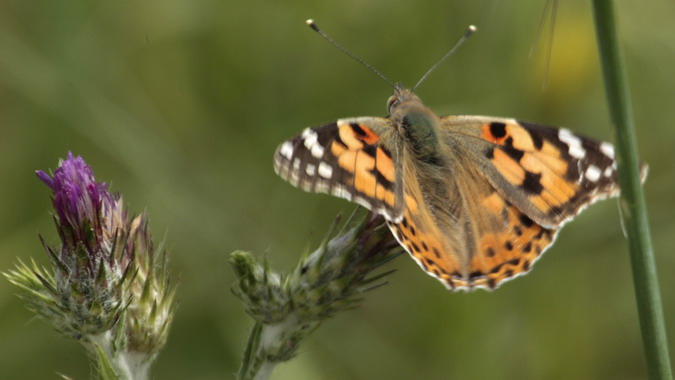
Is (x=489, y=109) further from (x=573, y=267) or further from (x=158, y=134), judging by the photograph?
(x=158, y=134)

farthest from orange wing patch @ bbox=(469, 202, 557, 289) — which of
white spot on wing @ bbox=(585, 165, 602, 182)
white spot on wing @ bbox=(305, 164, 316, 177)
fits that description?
white spot on wing @ bbox=(305, 164, 316, 177)

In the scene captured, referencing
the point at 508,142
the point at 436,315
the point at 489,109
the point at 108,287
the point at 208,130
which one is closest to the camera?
the point at 108,287

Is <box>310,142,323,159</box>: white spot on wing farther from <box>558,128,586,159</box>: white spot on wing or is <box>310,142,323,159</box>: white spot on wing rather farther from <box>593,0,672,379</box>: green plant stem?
<box>593,0,672,379</box>: green plant stem

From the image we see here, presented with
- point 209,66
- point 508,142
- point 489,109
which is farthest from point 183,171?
point 508,142

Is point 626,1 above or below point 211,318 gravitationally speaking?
above

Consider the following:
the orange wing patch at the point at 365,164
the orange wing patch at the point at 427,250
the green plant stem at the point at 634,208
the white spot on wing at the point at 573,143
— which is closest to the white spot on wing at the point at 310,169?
the orange wing patch at the point at 365,164

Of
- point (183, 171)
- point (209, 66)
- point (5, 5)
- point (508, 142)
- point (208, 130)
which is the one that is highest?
point (5, 5)

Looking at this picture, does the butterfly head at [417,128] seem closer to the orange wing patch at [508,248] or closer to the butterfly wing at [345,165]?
the butterfly wing at [345,165]
